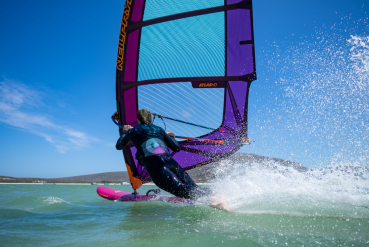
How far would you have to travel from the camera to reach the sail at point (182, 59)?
554 cm

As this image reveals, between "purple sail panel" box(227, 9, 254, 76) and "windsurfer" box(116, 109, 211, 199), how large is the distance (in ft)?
12.2

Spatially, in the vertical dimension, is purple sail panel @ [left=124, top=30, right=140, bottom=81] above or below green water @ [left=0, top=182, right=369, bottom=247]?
above

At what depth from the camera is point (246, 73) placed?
6.07m

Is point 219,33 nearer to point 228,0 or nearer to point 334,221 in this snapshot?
point 228,0

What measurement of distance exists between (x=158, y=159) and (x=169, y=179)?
0.32 m

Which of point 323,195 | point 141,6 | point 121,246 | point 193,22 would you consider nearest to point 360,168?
point 323,195

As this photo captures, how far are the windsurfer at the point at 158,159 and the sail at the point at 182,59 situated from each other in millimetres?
2548

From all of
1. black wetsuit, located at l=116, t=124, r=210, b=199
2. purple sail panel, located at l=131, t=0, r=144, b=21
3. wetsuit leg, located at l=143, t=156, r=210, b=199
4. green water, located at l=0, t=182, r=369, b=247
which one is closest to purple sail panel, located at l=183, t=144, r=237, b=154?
black wetsuit, located at l=116, t=124, r=210, b=199

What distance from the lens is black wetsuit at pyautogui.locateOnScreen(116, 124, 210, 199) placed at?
2768 millimetres

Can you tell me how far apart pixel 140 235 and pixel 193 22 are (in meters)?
5.23

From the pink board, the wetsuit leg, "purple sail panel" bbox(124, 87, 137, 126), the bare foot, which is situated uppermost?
"purple sail panel" bbox(124, 87, 137, 126)

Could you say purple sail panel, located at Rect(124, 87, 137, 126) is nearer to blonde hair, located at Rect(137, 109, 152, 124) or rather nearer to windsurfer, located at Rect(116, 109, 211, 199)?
windsurfer, located at Rect(116, 109, 211, 199)

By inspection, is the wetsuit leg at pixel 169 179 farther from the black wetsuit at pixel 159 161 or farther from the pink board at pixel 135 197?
the pink board at pixel 135 197

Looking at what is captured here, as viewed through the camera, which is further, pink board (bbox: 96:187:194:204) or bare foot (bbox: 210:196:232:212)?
pink board (bbox: 96:187:194:204)
